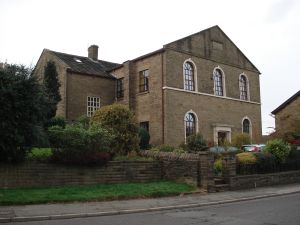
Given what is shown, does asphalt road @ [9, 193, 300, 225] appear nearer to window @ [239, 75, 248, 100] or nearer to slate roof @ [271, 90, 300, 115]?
window @ [239, 75, 248, 100]

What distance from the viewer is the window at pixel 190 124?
30089 millimetres

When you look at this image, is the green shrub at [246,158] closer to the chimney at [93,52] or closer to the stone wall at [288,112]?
the stone wall at [288,112]

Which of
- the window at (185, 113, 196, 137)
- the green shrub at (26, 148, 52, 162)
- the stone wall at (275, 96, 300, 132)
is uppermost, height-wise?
the stone wall at (275, 96, 300, 132)

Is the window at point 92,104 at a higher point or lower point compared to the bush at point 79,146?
higher

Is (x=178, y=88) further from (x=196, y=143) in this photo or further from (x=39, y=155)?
(x=39, y=155)

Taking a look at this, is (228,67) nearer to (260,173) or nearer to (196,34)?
(196,34)

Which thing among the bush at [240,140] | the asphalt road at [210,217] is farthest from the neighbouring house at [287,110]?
the asphalt road at [210,217]

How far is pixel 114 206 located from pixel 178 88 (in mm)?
18457

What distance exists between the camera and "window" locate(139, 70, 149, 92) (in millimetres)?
30969

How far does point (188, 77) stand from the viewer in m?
31.2

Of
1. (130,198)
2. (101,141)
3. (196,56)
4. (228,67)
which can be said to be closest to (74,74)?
(196,56)

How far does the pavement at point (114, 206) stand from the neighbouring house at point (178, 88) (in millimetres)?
12904

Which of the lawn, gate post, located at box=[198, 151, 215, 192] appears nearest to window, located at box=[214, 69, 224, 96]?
gate post, located at box=[198, 151, 215, 192]

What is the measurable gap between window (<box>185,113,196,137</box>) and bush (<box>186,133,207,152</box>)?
5.32ft
